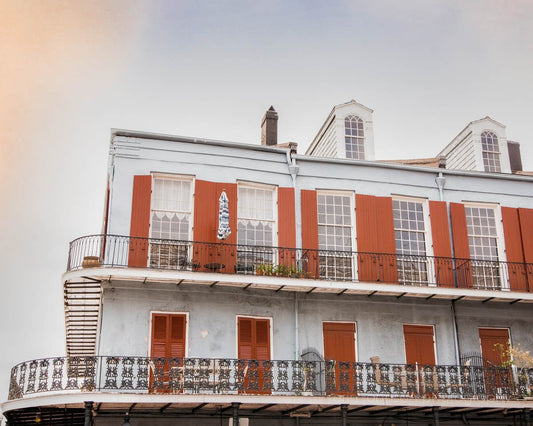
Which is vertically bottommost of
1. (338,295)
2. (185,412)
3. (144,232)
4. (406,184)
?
(185,412)

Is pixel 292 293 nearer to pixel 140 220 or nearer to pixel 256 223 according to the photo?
pixel 256 223

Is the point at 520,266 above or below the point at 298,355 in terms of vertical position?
above

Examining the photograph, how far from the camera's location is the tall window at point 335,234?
20.0m

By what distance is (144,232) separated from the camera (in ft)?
61.1

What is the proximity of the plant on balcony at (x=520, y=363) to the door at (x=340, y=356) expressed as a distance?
4.26 meters

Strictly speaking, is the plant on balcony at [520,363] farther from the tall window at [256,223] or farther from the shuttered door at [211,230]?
the shuttered door at [211,230]

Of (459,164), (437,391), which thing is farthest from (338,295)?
(459,164)

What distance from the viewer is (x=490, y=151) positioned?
23.7m

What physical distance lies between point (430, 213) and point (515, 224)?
2.85m

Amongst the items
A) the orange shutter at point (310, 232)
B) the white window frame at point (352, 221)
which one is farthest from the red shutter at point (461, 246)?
the orange shutter at point (310, 232)

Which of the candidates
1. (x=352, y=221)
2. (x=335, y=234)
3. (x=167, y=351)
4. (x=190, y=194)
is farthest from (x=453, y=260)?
(x=167, y=351)

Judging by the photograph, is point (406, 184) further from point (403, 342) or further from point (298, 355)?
point (298, 355)

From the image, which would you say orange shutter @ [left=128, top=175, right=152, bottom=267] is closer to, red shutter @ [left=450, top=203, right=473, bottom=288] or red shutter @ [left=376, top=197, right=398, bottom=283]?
red shutter @ [left=376, top=197, right=398, bottom=283]

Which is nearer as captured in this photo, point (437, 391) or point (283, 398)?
point (283, 398)
